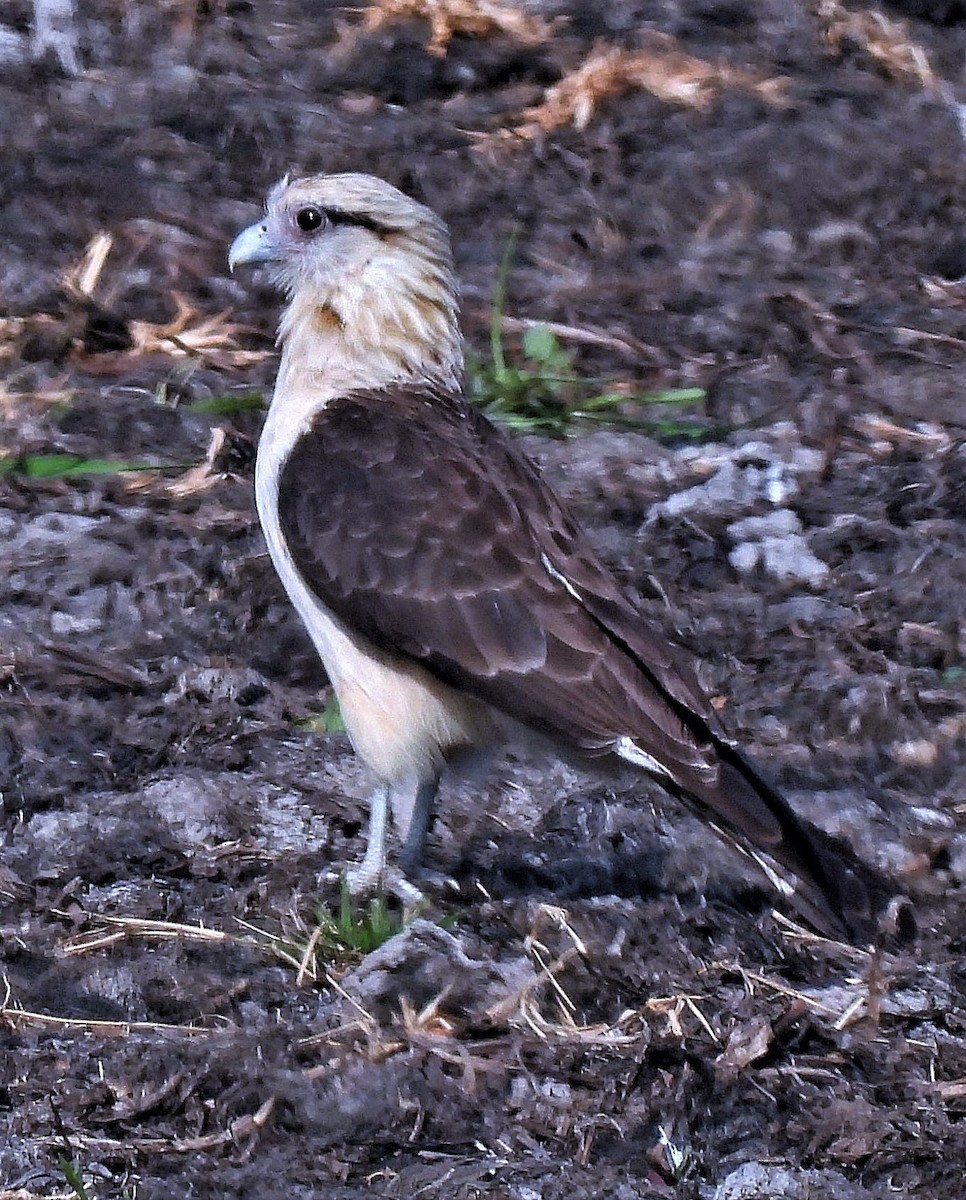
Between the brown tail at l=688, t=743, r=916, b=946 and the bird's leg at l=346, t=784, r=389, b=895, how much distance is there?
80cm

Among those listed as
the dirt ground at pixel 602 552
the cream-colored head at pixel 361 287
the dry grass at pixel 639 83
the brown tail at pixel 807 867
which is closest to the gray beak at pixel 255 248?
the cream-colored head at pixel 361 287

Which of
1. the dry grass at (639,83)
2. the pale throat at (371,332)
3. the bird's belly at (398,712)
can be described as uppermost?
the pale throat at (371,332)

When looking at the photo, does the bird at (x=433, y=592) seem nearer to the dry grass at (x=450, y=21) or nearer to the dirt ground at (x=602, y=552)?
the dirt ground at (x=602, y=552)

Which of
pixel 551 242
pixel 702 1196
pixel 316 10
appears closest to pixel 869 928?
pixel 702 1196

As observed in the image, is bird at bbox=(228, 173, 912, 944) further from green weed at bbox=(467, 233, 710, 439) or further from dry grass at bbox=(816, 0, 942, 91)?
dry grass at bbox=(816, 0, 942, 91)

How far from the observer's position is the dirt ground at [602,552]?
3.98 m

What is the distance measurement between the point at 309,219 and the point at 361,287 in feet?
0.92

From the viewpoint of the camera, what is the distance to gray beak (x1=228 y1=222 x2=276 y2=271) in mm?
5805

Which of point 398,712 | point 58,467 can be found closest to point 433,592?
point 398,712

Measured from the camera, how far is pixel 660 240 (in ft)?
29.6

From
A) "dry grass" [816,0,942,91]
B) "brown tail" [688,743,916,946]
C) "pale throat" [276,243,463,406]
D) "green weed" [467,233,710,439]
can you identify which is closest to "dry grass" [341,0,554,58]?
"dry grass" [816,0,942,91]

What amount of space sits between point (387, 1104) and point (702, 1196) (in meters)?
0.65

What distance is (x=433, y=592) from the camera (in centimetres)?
493

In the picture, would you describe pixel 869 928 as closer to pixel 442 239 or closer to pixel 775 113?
pixel 442 239
